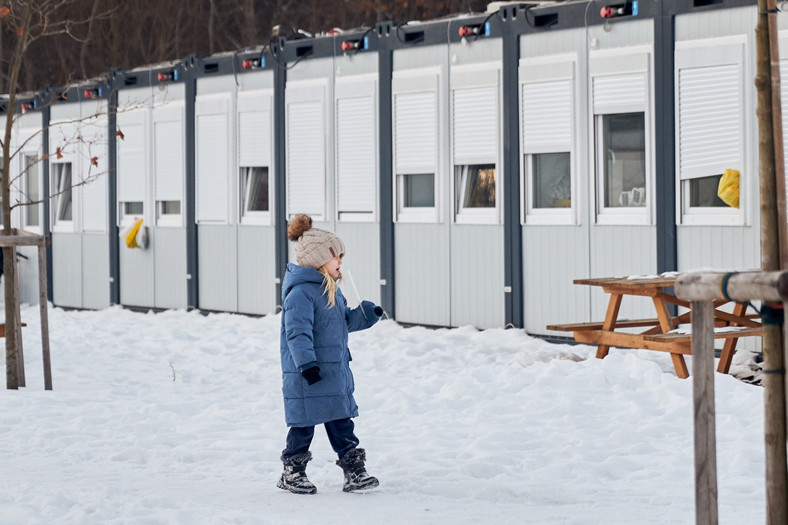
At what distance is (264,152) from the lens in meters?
18.6

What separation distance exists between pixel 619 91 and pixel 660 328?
287 cm

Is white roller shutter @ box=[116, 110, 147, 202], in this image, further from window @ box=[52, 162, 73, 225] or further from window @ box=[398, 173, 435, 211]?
window @ box=[398, 173, 435, 211]

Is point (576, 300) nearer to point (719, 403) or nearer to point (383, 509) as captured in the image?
point (719, 403)

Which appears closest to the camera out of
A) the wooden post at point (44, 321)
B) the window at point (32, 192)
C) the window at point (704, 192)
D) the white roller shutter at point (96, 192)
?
the wooden post at point (44, 321)

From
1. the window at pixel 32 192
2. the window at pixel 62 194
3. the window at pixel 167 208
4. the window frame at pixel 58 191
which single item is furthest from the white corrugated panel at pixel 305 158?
the window at pixel 32 192

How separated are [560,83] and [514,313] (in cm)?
256

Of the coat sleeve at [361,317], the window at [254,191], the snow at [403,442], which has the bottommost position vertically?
the snow at [403,442]

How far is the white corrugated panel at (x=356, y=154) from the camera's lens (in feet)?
55.5

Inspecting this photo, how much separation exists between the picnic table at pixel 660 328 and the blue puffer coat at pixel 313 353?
3775mm

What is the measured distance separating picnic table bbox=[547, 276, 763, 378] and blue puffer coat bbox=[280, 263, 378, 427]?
3775 millimetres

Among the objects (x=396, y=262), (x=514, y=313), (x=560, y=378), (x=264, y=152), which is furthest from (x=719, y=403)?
(x=264, y=152)

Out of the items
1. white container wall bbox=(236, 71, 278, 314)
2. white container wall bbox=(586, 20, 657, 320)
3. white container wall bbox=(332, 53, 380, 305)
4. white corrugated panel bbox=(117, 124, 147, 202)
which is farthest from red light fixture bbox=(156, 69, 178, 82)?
white container wall bbox=(586, 20, 657, 320)

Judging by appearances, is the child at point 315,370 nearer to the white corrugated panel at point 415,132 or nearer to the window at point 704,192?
the window at point 704,192

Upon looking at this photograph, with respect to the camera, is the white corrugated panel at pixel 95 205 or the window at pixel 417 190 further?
the white corrugated panel at pixel 95 205
